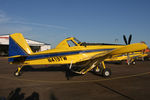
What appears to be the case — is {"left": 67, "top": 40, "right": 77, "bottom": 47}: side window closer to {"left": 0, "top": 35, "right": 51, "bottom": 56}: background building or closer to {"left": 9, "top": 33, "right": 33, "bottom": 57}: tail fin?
{"left": 9, "top": 33, "right": 33, "bottom": 57}: tail fin

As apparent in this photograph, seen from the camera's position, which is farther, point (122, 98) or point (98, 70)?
point (98, 70)

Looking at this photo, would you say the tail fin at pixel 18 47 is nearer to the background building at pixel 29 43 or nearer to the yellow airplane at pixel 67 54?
the yellow airplane at pixel 67 54

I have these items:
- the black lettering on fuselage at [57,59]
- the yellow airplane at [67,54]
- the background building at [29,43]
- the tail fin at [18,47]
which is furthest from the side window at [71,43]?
the background building at [29,43]

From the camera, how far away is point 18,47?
10.1 meters

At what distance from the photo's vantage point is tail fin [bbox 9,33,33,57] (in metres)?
10.0

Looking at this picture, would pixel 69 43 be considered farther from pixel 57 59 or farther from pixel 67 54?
pixel 57 59

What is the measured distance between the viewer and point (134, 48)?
8.16 m

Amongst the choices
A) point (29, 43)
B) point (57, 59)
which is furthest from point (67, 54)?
point (29, 43)

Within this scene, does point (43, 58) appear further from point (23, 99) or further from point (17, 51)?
point (23, 99)

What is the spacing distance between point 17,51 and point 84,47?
18.1 feet

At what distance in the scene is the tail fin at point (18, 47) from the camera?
32.9 ft

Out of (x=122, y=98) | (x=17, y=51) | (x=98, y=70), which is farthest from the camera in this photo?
(x=98, y=70)

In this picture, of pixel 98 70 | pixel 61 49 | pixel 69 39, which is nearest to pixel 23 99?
pixel 61 49

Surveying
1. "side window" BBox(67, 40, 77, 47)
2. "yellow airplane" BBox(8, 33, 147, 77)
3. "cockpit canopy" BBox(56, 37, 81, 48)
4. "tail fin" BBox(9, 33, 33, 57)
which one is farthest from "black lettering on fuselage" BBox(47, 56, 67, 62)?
"tail fin" BBox(9, 33, 33, 57)
